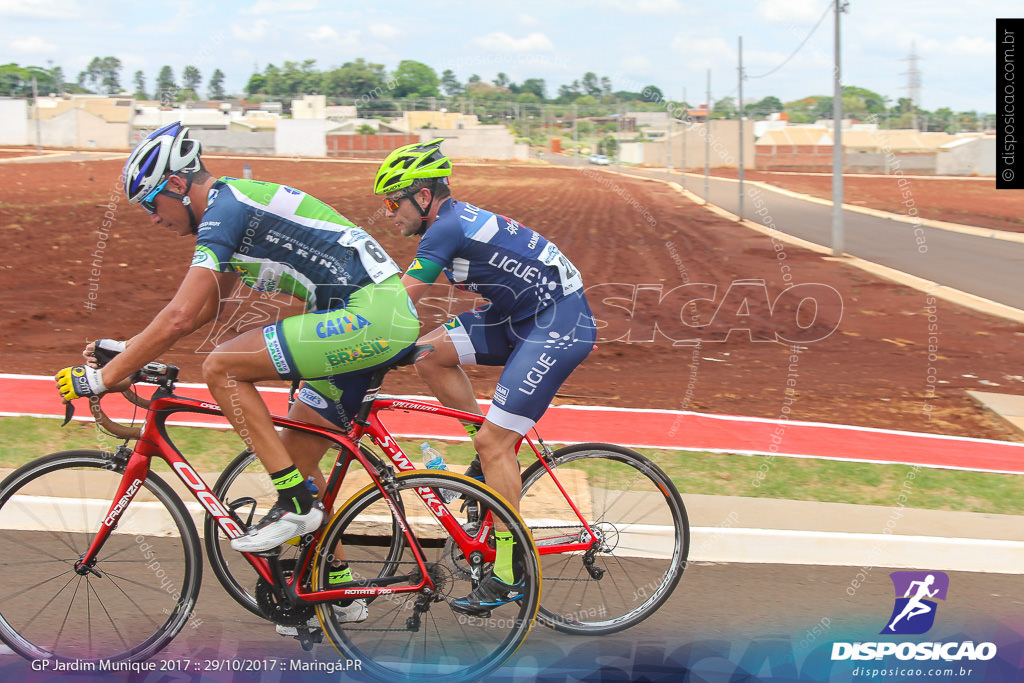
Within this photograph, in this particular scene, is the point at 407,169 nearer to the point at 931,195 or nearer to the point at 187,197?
the point at 187,197

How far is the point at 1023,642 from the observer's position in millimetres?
4055

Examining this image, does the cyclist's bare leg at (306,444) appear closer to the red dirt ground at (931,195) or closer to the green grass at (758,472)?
the green grass at (758,472)

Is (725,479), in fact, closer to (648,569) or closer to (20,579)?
(648,569)

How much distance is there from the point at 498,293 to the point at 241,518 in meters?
1.51

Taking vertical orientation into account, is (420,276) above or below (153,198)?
below

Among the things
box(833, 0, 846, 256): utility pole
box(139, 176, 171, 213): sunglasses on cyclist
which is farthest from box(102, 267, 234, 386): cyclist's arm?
box(833, 0, 846, 256): utility pole

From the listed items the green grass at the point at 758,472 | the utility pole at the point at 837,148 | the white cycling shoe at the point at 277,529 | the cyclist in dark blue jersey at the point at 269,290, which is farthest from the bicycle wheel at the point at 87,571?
the utility pole at the point at 837,148

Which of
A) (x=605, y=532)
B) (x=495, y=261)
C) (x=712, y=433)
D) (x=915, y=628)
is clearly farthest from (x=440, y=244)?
(x=712, y=433)

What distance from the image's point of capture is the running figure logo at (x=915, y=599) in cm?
423

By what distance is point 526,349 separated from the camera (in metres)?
3.98

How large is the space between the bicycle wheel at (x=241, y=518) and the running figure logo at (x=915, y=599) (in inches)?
97.7

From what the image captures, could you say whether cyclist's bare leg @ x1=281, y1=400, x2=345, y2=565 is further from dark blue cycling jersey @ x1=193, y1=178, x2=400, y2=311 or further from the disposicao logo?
the disposicao logo

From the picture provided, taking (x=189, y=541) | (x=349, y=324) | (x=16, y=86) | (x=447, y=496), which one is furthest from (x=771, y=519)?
(x=16, y=86)

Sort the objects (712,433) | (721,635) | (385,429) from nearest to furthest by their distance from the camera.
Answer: (385,429) → (721,635) → (712,433)
